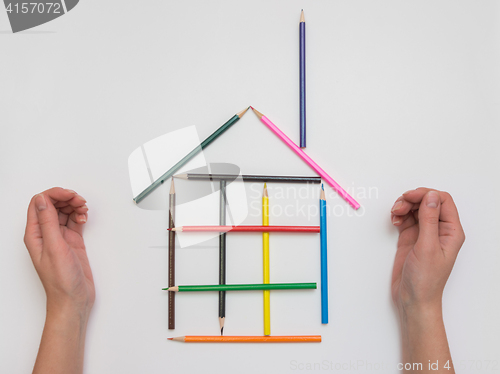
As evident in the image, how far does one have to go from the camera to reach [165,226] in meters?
0.77

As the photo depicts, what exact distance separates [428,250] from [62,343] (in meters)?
0.77

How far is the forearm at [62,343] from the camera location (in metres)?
0.67

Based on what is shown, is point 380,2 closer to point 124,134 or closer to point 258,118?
point 258,118

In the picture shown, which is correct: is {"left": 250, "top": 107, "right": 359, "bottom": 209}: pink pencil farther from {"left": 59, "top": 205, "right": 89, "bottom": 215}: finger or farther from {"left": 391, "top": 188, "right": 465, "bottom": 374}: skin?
{"left": 59, "top": 205, "right": 89, "bottom": 215}: finger

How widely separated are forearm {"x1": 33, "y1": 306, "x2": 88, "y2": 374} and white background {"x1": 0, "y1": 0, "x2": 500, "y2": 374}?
0.04 m

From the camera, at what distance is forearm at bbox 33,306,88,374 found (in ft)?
2.21

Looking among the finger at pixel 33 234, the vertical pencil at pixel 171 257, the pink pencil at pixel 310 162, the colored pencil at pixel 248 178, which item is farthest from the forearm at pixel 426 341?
the finger at pixel 33 234

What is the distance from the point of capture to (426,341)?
27.1 inches

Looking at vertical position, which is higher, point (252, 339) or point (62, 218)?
point (62, 218)

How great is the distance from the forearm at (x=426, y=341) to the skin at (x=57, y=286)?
687 millimetres

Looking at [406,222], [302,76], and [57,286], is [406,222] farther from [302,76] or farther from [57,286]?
[57,286]

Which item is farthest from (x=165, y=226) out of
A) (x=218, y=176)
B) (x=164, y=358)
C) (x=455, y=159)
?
(x=455, y=159)

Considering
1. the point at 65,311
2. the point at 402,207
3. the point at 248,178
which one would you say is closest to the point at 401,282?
the point at 402,207

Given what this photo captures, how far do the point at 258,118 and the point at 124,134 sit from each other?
0.32 metres
